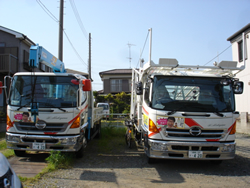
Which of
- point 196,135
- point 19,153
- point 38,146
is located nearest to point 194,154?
point 196,135

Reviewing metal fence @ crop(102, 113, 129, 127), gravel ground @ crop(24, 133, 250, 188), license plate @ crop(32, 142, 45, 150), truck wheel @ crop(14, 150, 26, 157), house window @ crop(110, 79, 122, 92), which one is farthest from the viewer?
house window @ crop(110, 79, 122, 92)

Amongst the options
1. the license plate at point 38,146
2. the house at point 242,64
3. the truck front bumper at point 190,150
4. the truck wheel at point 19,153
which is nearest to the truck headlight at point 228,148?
the truck front bumper at point 190,150

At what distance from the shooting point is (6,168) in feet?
9.12

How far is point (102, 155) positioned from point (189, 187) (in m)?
3.21

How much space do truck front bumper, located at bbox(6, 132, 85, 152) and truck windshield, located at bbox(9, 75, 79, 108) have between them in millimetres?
785

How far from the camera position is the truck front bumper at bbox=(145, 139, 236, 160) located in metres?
5.26

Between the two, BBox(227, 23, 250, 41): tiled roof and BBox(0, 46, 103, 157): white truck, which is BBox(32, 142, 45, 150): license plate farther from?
BBox(227, 23, 250, 41): tiled roof

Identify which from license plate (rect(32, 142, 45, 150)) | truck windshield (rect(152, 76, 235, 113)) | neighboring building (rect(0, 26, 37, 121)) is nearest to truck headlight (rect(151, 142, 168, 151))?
truck windshield (rect(152, 76, 235, 113))

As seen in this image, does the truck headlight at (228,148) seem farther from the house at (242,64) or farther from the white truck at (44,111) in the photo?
the house at (242,64)

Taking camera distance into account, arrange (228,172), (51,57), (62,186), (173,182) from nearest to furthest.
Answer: (62,186) → (173,182) → (228,172) → (51,57)

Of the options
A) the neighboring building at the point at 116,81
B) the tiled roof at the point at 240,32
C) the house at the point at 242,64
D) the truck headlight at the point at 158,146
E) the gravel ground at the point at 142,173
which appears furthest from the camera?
the neighboring building at the point at 116,81

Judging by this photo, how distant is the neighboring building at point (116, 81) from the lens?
29047 mm

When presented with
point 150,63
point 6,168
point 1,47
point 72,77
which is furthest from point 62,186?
point 1,47

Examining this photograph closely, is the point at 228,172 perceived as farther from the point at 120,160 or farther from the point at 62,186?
the point at 62,186
